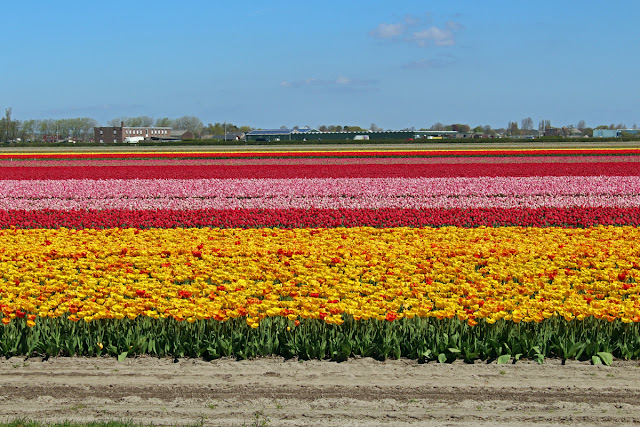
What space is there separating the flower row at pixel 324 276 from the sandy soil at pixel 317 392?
62 cm

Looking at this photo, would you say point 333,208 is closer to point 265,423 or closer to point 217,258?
point 217,258

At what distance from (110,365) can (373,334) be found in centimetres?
262

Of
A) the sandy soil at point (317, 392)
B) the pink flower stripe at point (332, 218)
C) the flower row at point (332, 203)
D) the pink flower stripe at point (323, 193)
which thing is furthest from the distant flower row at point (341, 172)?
the sandy soil at point (317, 392)

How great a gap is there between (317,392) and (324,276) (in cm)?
294

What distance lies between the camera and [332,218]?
15.6 m

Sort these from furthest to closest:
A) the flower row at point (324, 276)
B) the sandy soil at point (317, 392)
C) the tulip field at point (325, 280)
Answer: the flower row at point (324, 276), the tulip field at point (325, 280), the sandy soil at point (317, 392)

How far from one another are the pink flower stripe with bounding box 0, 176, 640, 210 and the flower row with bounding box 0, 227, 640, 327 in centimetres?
533

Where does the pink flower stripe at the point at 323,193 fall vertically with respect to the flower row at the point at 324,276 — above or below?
above

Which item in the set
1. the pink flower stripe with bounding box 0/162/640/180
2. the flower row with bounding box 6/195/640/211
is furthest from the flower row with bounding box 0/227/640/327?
the pink flower stripe with bounding box 0/162/640/180

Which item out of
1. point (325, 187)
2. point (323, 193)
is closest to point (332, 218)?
point (323, 193)

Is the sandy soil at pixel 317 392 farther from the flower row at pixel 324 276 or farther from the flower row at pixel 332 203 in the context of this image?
the flower row at pixel 332 203

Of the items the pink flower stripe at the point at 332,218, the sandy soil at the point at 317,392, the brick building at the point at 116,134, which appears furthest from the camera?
the brick building at the point at 116,134

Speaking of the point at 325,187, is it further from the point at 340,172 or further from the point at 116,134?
the point at 116,134

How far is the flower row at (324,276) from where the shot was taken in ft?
25.2
